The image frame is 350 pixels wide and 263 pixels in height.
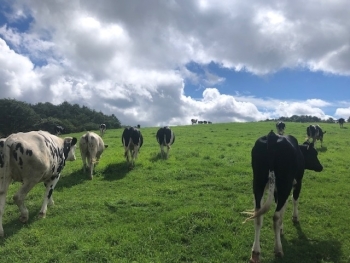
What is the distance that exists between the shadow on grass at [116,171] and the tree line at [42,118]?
39756mm

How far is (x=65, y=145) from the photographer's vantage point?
12.2m

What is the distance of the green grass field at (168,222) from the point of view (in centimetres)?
744

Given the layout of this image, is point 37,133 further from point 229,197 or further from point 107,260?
point 229,197

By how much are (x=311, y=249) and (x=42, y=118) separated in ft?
232

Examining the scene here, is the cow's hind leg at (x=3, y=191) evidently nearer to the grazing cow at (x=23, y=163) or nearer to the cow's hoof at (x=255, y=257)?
the grazing cow at (x=23, y=163)

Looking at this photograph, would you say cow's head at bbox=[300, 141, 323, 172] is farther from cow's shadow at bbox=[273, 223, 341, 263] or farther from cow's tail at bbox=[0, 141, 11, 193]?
cow's tail at bbox=[0, 141, 11, 193]

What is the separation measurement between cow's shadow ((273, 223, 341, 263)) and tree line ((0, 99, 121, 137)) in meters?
50.2

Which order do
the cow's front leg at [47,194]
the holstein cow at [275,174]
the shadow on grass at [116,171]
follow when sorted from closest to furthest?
the holstein cow at [275,174]
the cow's front leg at [47,194]
the shadow on grass at [116,171]

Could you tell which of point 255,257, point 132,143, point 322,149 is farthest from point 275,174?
point 322,149

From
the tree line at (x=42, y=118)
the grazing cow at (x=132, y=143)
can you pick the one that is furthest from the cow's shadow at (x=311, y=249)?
the tree line at (x=42, y=118)

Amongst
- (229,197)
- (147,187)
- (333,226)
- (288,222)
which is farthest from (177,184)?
(333,226)

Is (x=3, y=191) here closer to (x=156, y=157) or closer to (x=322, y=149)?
(x=156, y=157)

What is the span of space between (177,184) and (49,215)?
5.31 metres

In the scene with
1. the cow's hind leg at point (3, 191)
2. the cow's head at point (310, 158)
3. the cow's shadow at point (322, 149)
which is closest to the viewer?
the cow's hind leg at point (3, 191)
